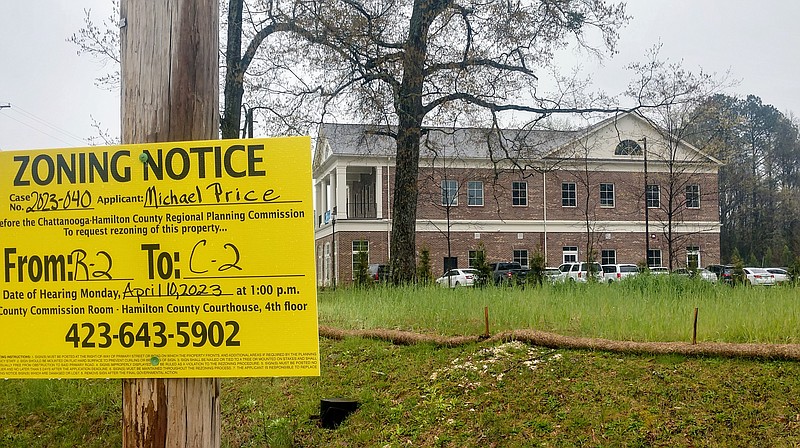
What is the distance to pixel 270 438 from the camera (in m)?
6.57

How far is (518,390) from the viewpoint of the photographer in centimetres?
632

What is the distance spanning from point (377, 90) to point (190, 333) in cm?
1431

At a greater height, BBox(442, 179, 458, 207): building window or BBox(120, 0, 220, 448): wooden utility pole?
BBox(442, 179, 458, 207): building window

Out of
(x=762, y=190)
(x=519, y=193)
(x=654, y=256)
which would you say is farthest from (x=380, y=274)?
(x=762, y=190)

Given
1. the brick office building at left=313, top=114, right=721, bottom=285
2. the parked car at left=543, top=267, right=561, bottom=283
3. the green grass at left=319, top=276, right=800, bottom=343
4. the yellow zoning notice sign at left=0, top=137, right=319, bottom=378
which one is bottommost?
the green grass at left=319, top=276, right=800, bottom=343

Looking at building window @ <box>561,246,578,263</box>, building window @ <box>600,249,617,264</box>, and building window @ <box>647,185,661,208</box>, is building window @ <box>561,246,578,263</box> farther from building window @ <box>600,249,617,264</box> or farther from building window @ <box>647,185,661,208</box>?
building window @ <box>647,185,661,208</box>

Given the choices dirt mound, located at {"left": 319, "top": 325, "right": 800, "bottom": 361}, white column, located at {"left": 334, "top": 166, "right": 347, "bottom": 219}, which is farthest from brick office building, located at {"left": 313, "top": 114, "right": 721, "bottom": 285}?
dirt mound, located at {"left": 319, "top": 325, "right": 800, "bottom": 361}

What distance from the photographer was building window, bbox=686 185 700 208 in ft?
144

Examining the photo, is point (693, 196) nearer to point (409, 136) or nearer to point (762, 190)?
point (762, 190)

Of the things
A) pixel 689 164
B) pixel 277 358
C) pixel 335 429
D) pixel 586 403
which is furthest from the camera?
pixel 689 164

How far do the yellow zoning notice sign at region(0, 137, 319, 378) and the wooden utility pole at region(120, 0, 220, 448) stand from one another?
69 mm

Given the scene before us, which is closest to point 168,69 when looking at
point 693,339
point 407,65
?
point 693,339

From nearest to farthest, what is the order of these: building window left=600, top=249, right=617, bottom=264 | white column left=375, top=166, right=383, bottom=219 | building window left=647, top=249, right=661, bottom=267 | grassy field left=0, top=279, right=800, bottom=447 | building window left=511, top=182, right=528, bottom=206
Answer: grassy field left=0, top=279, right=800, bottom=447 < white column left=375, top=166, right=383, bottom=219 < building window left=647, top=249, right=661, bottom=267 < building window left=511, top=182, right=528, bottom=206 < building window left=600, top=249, right=617, bottom=264

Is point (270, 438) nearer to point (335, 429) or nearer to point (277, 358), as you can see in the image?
point (335, 429)
